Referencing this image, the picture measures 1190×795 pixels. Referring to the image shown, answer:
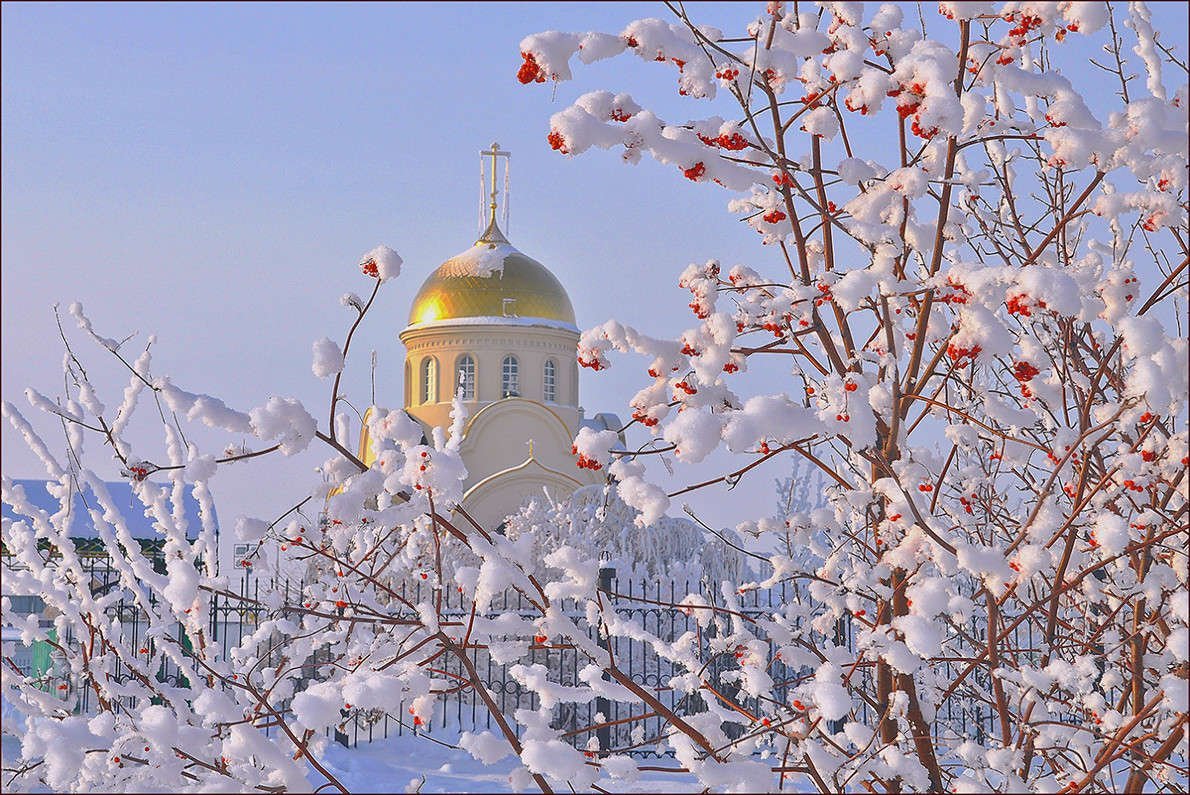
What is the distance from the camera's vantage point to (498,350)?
26.9 meters

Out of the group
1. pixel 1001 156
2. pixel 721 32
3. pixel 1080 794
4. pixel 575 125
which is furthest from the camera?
pixel 1001 156

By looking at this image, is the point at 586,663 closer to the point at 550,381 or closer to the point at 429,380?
the point at 550,381

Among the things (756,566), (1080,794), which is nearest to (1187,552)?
(1080,794)

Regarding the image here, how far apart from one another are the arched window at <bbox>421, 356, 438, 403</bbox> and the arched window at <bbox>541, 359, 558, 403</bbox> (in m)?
2.45

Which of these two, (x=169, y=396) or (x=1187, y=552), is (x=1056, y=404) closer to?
(x=1187, y=552)

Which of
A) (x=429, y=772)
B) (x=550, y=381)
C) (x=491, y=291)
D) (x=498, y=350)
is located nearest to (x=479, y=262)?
(x=491, y=291)

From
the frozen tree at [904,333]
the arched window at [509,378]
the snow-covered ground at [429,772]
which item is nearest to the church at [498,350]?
the arched window at [509,378]

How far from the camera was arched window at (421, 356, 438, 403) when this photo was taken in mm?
27219

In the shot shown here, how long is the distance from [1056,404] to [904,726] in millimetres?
1018

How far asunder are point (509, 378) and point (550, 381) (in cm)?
97

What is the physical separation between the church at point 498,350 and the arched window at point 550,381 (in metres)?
0.02

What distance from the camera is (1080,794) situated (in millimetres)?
2754

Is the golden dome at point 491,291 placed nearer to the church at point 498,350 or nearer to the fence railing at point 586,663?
the church at point 498,350

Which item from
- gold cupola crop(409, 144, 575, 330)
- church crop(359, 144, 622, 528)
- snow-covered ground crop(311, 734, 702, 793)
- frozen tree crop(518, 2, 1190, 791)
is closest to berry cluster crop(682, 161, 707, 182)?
frozen tree crop(518, 2, 1190, 791)
